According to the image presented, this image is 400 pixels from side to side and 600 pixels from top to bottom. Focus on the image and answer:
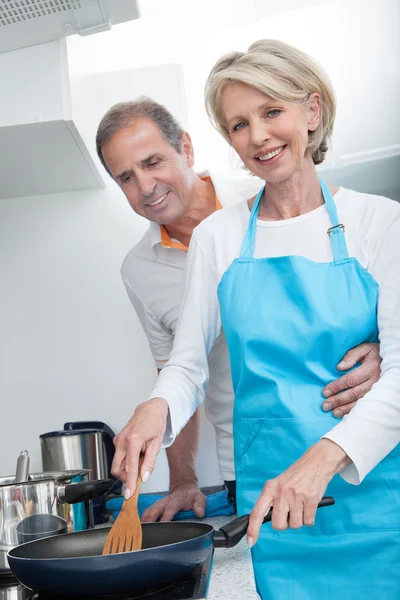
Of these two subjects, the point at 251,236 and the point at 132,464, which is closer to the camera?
the point at 132,464

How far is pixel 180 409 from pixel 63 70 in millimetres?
848

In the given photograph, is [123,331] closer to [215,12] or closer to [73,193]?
[73,193]

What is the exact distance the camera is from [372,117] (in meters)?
1.96

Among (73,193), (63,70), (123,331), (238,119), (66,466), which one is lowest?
(66,466)

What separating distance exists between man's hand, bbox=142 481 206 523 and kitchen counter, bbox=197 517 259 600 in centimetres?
29

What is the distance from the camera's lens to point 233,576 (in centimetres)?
84

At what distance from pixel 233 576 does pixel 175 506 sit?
51 cm

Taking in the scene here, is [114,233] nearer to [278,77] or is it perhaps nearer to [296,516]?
[278,77]

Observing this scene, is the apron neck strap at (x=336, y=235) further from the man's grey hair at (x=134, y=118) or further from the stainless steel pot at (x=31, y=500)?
the man's grey hair at (x=134, y=118)

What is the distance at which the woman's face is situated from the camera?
3.76 feet

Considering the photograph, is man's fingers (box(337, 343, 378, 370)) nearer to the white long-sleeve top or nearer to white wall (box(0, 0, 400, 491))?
the white long-sleeve top

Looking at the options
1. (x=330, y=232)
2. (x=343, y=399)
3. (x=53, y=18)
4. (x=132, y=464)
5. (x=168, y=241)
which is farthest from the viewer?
(x=168, y=241)

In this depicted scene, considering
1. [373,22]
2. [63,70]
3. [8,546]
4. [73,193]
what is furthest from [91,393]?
[373,22]

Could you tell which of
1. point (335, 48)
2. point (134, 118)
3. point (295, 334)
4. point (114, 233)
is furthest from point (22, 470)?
point (335, 48)
